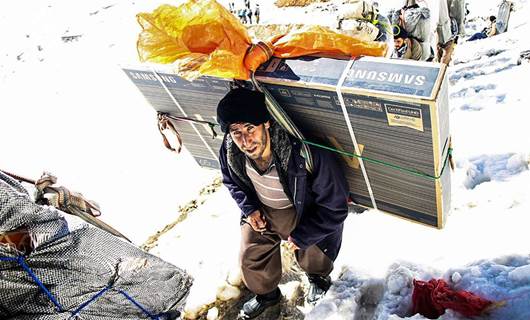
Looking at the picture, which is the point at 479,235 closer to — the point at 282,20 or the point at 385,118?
the point at 385,118

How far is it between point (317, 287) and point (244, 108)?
155 centimetres

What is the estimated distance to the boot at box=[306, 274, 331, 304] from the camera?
280 centimetres

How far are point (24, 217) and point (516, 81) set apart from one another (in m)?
5.21


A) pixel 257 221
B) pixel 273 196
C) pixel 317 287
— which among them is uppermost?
pixel 273 196

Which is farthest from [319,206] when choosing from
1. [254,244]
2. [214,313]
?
[214,313]

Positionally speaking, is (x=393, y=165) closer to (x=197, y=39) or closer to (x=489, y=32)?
(x=197, y=39)

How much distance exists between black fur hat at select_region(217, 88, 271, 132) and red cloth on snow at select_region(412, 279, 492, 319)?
4.32 ft

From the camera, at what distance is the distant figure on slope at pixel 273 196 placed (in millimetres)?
2146

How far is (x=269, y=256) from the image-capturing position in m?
2.72

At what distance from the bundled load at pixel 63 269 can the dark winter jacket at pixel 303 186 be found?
76 cm

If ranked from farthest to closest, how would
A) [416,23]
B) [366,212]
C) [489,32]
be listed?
[489,32] → [416,23] → [366,212]

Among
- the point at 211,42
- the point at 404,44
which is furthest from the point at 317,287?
the point at 404,44

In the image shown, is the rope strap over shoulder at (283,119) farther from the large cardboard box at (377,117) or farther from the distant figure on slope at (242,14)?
the distant figure on slope at (242,14)

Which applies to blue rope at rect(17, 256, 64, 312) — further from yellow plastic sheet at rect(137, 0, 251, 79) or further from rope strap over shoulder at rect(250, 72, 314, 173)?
rope strap over shoulder at rect(250, 72, 314, 173)
